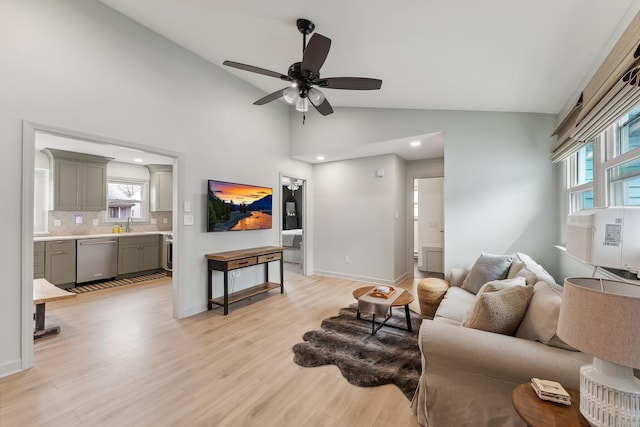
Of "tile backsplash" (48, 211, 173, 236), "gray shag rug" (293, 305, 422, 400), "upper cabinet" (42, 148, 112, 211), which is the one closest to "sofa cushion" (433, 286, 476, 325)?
"gray shag rug" (293, 305, 422, 400)

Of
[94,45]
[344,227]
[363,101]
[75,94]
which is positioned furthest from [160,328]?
[363,101]

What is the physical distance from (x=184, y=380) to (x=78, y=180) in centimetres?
479

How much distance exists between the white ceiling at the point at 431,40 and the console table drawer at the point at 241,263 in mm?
2595

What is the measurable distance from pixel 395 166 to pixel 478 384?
3990 millimetres

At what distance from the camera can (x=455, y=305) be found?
2.60 m

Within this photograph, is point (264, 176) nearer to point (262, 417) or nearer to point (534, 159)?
point (262, 417)

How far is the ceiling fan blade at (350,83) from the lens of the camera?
2.41 m

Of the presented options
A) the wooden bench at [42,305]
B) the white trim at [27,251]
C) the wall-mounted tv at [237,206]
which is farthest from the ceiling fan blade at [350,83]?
the wooden bench at [42,305]

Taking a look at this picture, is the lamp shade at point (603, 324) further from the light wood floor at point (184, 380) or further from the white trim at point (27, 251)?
the white trim at point (27, 251)

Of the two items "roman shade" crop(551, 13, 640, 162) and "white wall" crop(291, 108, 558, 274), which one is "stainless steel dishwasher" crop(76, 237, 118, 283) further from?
"roman shade" crop(551, 13, 640, 162)

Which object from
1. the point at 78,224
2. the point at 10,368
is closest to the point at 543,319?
the point at 10,368

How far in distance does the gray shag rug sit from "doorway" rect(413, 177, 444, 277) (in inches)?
122

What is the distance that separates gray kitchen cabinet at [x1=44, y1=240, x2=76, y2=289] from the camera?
439 cm

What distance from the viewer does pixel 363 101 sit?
411 centimetres
